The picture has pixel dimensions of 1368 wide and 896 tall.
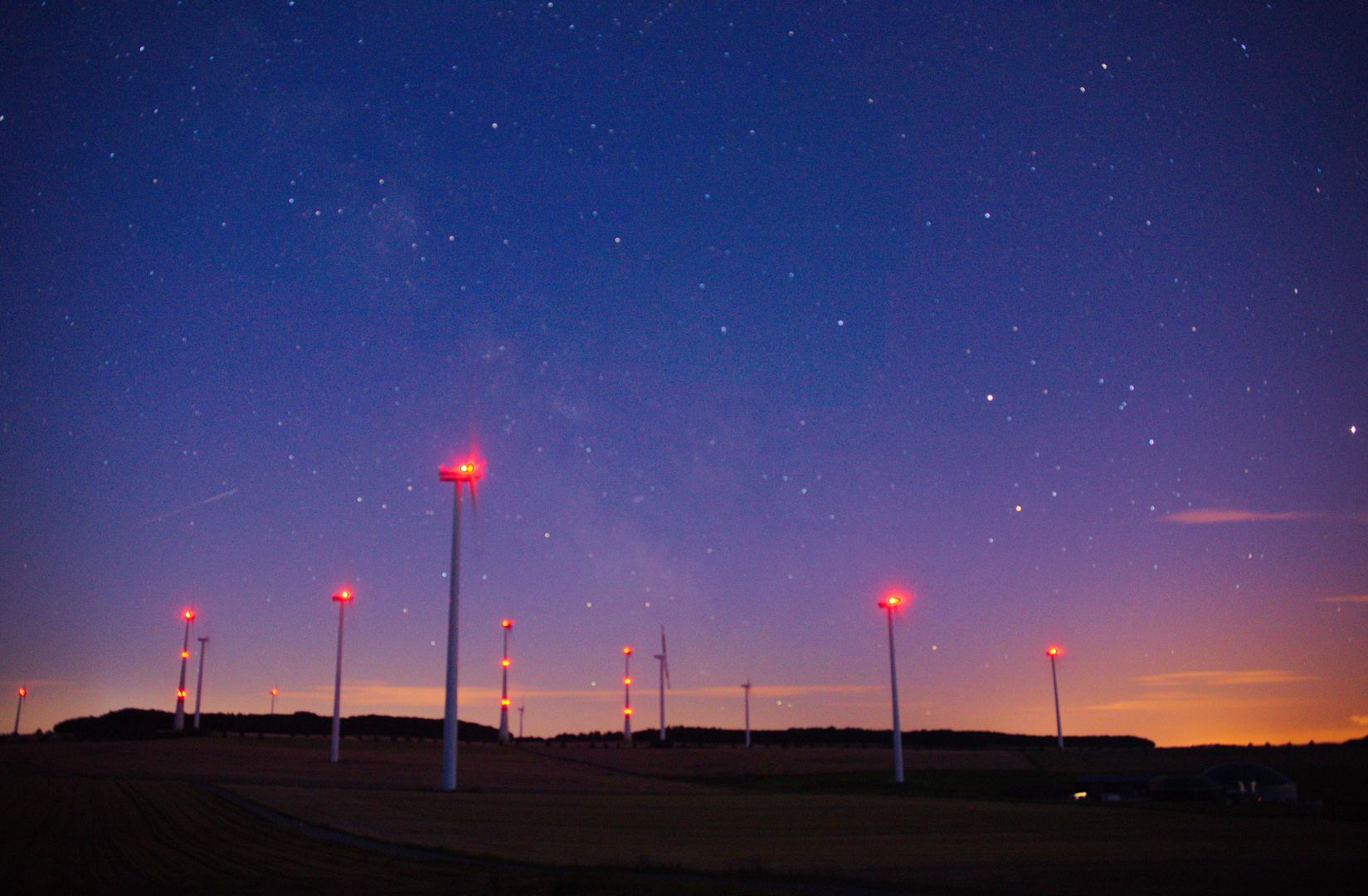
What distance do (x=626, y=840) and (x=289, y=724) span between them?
152660 mm

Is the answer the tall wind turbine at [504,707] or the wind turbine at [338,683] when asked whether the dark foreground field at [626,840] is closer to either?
the wind turbine at [338,683]

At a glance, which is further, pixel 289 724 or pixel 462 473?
pixel 289 724

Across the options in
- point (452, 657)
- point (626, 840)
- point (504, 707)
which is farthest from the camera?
point (504, 707)

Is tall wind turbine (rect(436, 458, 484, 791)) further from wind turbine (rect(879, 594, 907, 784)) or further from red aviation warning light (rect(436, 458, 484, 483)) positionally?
wind turbine (rect(879, 594, 907, 784))

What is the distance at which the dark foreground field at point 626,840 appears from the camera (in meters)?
19.6

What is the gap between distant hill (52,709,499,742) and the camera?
153500 millimetres

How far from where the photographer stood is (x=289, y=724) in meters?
165

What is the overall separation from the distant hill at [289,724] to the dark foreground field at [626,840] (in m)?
90.4

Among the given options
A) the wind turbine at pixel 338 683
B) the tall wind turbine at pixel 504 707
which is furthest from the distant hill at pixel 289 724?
the wind turbine at pixel 338 683

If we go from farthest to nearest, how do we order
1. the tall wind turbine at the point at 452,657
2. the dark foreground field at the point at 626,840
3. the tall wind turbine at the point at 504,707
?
the tall wind turbine at the point at 504,707
the tall wind turbine at the point at 452,657
the dark foreground field at the point at 626,840

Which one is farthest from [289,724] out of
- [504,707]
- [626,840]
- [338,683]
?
[626,840]

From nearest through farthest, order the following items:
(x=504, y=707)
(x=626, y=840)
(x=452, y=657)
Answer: (x=626, y=840), (x=452, y=657), (x=504, y=707)

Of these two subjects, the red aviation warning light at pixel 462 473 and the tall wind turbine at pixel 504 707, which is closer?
the red aviation warning light at pixel 462 473

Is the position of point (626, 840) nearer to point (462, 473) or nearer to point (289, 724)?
point (462, 473)
